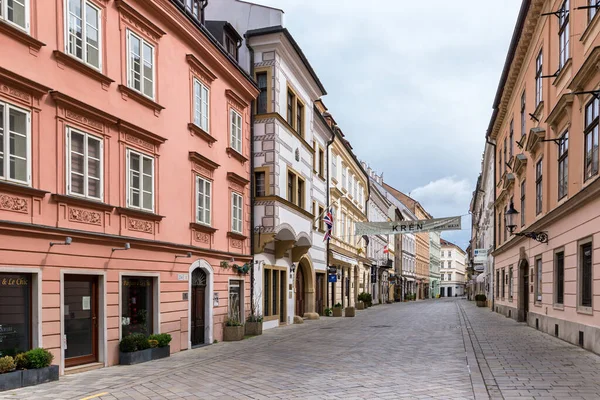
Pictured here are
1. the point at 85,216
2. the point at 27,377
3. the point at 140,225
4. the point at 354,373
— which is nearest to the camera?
the point at 27,377

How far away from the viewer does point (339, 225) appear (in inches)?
1483

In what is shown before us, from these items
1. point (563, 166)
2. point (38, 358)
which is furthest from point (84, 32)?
point (563, 166)

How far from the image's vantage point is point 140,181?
1391 centimetres

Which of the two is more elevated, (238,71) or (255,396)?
(238,71)

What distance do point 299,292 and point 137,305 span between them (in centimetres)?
1587

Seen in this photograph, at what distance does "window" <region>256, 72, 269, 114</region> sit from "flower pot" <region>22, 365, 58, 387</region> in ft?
44.5

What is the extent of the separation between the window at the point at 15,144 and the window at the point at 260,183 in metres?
11.8

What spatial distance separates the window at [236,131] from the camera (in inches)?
783

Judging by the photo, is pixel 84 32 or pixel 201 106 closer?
pixel 84 32

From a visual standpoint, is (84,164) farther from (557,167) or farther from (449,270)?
(449,270)

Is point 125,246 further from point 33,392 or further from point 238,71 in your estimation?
point 238,71

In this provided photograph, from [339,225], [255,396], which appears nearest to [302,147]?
[339,225]

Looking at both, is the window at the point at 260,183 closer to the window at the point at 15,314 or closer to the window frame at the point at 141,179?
the window frame at the point at 141,179

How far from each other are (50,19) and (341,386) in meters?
8.62
